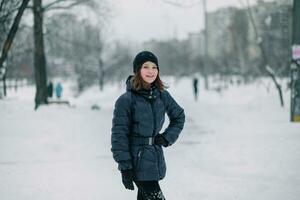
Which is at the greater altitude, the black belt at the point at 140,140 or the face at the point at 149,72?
the face at the point at 149,72

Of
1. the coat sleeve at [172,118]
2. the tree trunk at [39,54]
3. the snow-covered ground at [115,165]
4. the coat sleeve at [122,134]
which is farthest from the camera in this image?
the tree trunk at [39,54]

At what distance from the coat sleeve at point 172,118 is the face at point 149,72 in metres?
0.21

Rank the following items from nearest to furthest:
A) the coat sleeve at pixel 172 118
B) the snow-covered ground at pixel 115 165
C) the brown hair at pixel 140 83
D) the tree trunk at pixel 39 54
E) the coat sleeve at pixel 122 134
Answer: the coat sleeve at pixel 122 134 < the brown hair at pixel 140 83 < the coat sleeve at pixel 172 118 < the snow-covered ground at pixel 115 165 < the tree trunk at pixel 39 54

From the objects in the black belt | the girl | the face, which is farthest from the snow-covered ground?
the face

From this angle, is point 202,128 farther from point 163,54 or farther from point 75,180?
point 163,54

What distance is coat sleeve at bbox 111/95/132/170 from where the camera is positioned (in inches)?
164

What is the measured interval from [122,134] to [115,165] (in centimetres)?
533

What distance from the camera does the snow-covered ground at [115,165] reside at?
282 inches

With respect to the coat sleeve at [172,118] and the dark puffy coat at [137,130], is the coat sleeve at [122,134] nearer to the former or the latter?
the dark puffy coat at [137,130]

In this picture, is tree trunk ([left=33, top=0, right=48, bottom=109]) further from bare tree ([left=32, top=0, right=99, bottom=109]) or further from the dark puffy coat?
the dark puffy coat

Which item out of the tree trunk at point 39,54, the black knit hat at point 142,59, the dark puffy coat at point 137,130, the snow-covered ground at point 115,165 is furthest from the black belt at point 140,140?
the tree trunk at point 39,54

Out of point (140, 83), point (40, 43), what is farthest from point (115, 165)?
point (40, 43)

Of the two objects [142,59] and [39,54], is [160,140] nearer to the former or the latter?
[142,59]

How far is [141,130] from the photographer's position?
13.9 feet
